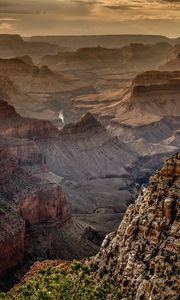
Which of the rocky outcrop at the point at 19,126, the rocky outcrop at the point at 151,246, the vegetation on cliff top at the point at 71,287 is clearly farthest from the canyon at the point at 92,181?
→ the vegetation on cliff top at the point at 71,287

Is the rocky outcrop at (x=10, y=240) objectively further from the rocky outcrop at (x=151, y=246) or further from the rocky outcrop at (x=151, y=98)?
the rocky outcrop at (x=151, y=98)

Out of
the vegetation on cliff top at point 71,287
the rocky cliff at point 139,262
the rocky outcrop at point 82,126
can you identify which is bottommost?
the rocky outcrop at point 82,126

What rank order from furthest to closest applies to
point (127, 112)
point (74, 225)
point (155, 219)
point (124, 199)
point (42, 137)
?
point (127, 112), point (42, 137), point (124, 199), point (74, 225), point (155, 219)

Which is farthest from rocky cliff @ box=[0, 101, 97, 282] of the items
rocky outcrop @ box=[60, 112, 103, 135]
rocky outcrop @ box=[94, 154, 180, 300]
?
rocky outcrop @ box=[60, 112, 103, 135]

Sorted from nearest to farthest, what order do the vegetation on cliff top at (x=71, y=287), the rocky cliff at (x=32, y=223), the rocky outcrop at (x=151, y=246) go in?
the rocky outcrop at (x=151, y=246), the vegetation on cliff top at (x=71, y=287), the rocky cliff at (x=32, y=223)

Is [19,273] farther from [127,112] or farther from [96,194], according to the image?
[127,112]

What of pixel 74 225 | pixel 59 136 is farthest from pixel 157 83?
pixel 74 225

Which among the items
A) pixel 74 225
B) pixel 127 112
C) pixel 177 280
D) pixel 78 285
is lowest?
pixel 127 112

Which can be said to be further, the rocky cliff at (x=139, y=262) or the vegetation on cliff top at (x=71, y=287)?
the vegetation on cliff top at (x=71, y=287)

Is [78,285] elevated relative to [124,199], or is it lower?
elevated
